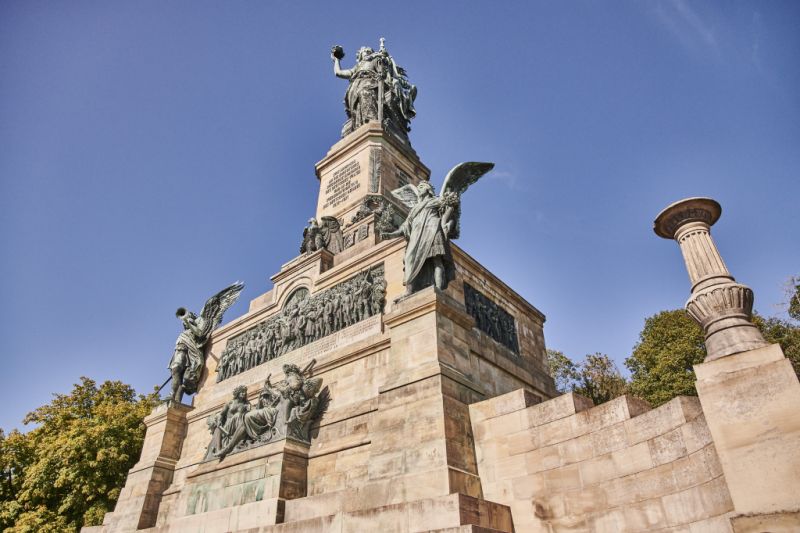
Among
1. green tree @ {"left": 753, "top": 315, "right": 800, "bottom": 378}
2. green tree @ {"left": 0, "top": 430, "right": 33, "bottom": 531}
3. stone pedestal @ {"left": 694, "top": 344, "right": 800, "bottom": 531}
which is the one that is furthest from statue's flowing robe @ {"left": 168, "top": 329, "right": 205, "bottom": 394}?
green tree @ {"left": 753, "top": 315, "right": 800, "bottom": 378}

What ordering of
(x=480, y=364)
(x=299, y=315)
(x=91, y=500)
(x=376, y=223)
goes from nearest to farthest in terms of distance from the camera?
1. (x=480, y=364)
2. (x=299, y=315)
3. (x=376, y=223)
4. (x=91, y=500)

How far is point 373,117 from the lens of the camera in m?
22.8

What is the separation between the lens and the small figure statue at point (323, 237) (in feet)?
55.0

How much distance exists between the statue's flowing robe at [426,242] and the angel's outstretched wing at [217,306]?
9.34 meters

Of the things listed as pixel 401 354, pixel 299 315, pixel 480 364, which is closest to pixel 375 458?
pixel 401 354

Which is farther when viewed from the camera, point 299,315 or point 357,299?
point 299,315

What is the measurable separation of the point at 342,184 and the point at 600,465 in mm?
15025

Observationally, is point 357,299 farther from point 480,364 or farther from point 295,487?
point 295,487

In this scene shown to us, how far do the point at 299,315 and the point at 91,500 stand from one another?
14209 millimetres

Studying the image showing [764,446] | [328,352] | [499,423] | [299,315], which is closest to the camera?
[764,446]

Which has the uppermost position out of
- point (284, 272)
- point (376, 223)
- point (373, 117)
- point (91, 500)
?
point (373, 117)

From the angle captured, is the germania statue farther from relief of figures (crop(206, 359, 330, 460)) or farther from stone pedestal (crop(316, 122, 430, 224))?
relief of figures (crop(206, 359, 330, 460))

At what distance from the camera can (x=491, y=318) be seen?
1347 cm

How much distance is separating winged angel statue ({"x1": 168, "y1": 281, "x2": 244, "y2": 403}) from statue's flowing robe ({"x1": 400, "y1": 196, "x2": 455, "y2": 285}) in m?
9.10
